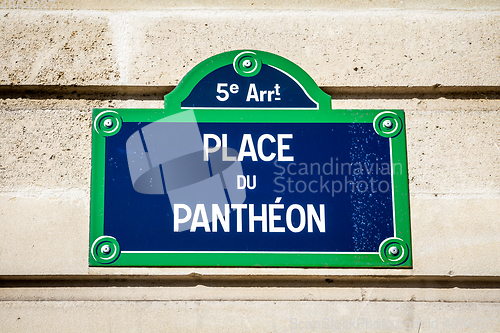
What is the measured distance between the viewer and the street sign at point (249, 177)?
2121mm

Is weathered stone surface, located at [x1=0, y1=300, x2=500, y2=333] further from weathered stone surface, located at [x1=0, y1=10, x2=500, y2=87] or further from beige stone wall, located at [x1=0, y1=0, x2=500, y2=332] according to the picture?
weathered stone surface, located at [x1=0, y1=10, x2=500, y2=87]

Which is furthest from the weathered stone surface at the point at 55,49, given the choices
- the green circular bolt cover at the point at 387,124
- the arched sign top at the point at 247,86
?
the green circular bolt cover at the point at 387,124

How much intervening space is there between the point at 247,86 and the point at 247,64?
12cm

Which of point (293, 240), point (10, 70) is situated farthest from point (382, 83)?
point (10, 70)

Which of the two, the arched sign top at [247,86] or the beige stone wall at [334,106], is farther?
the arched sign top at [247,86]

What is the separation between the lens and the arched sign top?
223 centimetres

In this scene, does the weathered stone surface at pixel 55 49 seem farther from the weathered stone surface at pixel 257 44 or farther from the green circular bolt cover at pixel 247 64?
the green circular bolt cover at pixel 247 64

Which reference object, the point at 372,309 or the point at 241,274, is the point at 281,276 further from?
the point at 372,309

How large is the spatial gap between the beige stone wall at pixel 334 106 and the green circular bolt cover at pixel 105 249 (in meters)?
0.07

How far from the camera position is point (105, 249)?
2.12 m

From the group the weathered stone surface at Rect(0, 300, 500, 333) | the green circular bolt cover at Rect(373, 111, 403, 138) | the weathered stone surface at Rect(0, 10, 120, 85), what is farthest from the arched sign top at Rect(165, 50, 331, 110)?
the weathered stone surface at Rect(0, 300, 500, 333)

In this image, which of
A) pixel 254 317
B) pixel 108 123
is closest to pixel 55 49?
pixel 108 123

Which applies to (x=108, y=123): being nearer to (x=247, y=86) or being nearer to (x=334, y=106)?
(x=247, y=86)

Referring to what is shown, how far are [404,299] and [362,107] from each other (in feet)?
3.22
